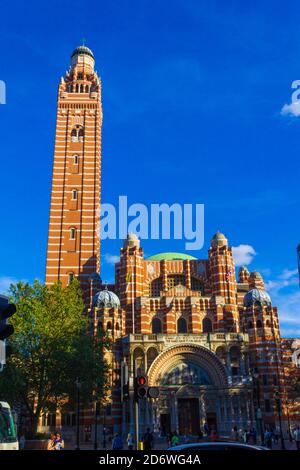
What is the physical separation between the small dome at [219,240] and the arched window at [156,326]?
12180 millimetres

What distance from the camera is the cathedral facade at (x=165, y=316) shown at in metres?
43.2

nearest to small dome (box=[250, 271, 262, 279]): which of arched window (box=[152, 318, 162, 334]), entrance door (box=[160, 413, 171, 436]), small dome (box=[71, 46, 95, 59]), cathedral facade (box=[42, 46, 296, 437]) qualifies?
cathedral facade (box=[42, 46, 296, 437])

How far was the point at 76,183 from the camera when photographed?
60.1 m

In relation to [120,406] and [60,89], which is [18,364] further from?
[60,89]

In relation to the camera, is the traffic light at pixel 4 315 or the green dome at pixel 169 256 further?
the green dome at pixel 169 256

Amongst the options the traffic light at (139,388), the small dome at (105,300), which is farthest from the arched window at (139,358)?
the traffic light at (139,388)

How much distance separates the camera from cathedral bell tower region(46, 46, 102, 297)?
55750 millimetres

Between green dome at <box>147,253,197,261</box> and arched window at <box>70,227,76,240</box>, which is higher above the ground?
arched window at <box>70,227,76,240</box>

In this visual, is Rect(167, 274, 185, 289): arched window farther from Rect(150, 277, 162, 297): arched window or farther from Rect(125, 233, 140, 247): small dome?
Rect(125, 233, 140, 247): small dome

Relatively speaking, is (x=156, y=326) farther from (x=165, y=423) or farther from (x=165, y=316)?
(x=165, y=423)

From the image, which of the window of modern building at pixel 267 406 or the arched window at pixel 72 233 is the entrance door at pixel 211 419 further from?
the arched window at pixel 72 233

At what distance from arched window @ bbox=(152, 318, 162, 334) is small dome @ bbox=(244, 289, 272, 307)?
1044 centimetres

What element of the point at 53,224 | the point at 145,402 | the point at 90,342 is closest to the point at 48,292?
the point at 90,342

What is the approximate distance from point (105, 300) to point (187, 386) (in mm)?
12947
